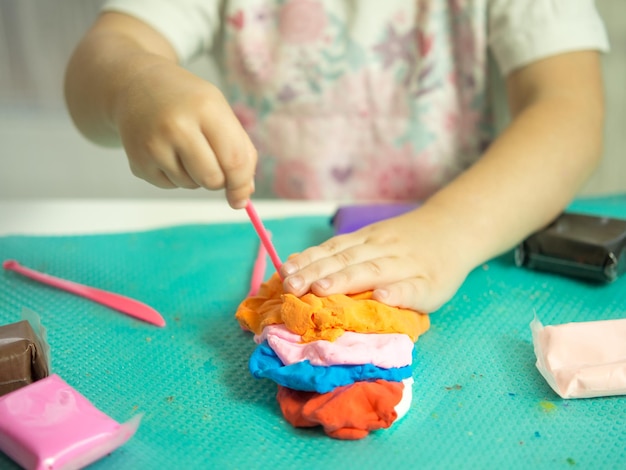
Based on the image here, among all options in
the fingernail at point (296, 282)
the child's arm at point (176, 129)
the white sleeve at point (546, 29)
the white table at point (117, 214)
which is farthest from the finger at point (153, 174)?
the white sleeve at point (546, 29)

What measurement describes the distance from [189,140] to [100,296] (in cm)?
18

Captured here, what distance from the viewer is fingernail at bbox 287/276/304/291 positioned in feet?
1.47

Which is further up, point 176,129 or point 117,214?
point 176,129

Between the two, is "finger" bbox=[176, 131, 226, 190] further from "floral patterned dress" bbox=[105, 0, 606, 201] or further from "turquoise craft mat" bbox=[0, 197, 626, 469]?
"floral patterned dress" bbox=[105, 0, 606, 201]

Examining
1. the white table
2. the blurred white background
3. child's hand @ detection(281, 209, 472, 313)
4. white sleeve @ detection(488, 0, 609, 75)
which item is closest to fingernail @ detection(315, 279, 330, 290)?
child's hand @ detection(281, 209, 472, 313)

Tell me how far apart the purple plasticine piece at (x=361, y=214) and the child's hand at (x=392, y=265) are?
60 millimetres

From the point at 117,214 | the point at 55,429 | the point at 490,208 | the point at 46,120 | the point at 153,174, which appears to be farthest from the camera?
the point at 46,120

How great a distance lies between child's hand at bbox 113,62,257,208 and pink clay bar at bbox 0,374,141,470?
0.15 meters

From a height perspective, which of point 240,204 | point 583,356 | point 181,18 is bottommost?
point 583,356

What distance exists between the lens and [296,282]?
0.45 meters

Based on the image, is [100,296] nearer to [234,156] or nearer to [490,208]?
[234,156]

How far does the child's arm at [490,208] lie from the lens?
474 millimetres

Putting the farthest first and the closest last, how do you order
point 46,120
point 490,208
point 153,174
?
point 46,120 < point 490,208 < point 153,174

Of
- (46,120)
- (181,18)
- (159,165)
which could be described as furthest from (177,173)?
(46,120)
